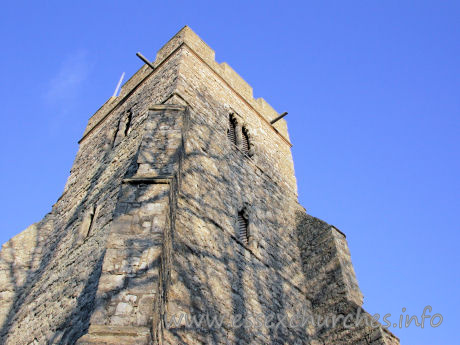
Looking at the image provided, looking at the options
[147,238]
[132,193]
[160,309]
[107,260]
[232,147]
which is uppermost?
[232,147]

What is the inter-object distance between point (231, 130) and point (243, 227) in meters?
2.92

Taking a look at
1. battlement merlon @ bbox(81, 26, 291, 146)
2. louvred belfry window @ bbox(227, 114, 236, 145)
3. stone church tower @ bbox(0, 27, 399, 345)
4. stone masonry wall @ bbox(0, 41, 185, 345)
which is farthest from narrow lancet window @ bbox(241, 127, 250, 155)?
stone masonry wall @ bbox(0, 41, 185, 345)

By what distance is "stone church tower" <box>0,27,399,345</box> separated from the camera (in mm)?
4309

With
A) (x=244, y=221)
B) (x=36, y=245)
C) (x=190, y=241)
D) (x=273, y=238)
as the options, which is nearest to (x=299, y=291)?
(x=273, y=238)

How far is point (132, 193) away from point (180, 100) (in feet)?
12.4

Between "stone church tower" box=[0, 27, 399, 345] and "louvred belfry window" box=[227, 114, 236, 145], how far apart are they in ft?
0.18

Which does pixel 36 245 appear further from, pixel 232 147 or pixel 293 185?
pixel 293 185

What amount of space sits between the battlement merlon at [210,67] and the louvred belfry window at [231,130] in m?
1.27

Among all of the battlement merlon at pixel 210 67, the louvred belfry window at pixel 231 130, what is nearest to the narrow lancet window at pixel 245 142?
the louvred belfry window at pixel 231 130

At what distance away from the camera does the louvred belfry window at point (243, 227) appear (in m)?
7.50

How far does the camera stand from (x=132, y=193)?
15.7ft

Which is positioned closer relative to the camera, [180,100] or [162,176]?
[162,176]

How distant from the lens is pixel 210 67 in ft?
34.6

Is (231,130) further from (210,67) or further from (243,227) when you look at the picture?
(243,227)
